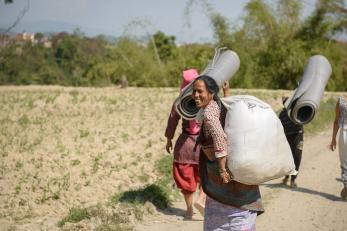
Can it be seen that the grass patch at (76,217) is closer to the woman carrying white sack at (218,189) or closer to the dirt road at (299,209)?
the dirt road at (299,209)

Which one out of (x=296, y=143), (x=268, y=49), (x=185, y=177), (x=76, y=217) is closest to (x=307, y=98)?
(x=185, y=177)

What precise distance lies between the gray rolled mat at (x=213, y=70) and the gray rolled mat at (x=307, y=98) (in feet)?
2.32

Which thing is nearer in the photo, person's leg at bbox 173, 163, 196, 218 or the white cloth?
the white cloth

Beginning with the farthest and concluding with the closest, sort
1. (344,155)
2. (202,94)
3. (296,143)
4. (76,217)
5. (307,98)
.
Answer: (296,143)
(344,155)
(76,217)
(307,98)
(202,94)

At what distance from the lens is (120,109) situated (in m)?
13.7

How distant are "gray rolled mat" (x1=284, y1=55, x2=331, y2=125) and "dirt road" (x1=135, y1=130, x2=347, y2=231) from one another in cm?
130

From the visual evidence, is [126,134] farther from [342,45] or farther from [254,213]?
[342,45]

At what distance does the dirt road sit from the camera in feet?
18.1

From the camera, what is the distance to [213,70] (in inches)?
184

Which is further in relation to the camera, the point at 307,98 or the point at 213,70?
the point at 307,98

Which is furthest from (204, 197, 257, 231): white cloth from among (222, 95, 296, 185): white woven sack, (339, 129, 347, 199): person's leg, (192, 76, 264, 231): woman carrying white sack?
(339, 129, 347, 199): person's leg

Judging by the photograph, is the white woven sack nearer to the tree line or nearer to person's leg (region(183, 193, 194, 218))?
person's leg (region(183, 193, 194, 218))

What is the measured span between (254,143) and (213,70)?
1.59m

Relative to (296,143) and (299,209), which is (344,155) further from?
(299,209)
